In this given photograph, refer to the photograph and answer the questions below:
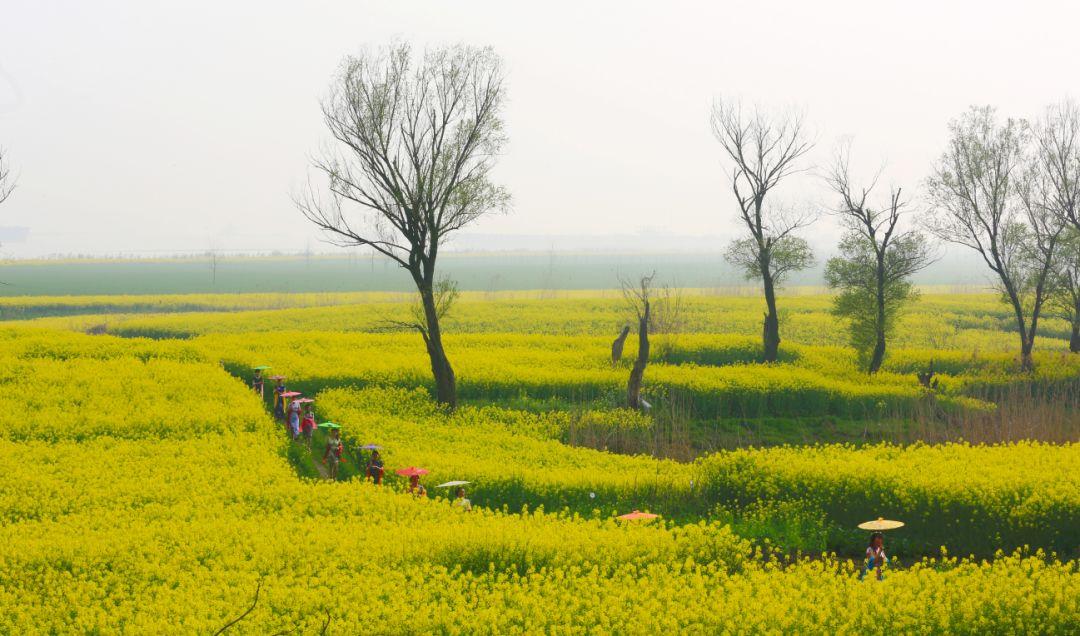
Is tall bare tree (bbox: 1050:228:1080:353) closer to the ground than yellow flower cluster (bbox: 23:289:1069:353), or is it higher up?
higher up

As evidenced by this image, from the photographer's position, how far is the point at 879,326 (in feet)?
144

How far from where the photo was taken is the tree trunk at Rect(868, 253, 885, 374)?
4328 centimetres

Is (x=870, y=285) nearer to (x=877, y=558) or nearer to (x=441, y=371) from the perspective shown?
(x=441, y=371)

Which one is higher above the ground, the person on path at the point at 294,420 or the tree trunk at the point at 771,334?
the tree trunk at the point at 771,334

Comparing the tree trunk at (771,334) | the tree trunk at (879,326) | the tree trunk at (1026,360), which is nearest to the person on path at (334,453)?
the tree trunk at (771,334)

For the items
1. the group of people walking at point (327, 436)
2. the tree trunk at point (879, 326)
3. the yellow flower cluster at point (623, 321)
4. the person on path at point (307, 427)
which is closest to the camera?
the group of people walking at point (327, 436)

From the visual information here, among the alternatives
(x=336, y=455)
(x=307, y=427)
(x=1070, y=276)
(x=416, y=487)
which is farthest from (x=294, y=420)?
(x=1070, y=276)

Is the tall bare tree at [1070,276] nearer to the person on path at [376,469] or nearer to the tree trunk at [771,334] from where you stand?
the tree trunk at [771,334]

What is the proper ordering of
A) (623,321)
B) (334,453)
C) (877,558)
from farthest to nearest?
(623,321), (334,453), (877,558)

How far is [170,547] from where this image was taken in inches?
682

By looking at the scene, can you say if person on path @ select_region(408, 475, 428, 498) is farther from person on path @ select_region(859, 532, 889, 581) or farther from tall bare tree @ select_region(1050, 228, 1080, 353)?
tall bare tree @ select_region(1050, 228, 1080, 353)

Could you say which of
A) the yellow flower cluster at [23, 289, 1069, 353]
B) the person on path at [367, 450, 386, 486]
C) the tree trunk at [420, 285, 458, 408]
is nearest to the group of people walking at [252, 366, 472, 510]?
the person on path at [367, 450, 386, 486]

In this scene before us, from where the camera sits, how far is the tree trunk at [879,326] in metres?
43.3

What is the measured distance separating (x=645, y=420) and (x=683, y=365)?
10.4 meters
